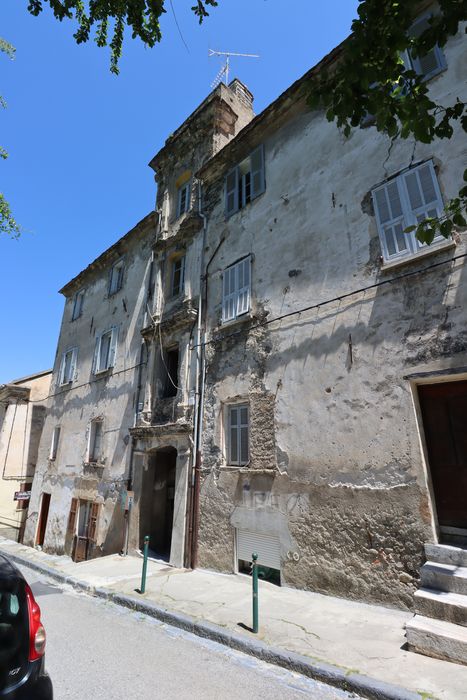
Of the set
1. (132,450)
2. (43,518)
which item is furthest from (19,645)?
(43,518)

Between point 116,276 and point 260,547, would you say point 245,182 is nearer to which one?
point 116,276

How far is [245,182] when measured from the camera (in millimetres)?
10969

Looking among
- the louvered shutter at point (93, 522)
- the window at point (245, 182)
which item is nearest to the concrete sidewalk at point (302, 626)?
the louvered shutter at point (93, 522)

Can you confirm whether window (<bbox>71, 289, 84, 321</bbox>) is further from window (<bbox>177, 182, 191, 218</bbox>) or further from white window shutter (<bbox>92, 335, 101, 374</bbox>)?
window (<bbox>177, 182, 191, 218</bbox>)

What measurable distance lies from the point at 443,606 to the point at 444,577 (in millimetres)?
453

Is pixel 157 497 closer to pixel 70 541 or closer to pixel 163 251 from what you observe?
pixel 70 541

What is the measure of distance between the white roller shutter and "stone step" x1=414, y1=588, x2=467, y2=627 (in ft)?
10.4

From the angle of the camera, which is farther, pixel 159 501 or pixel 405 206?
pixel 159 501

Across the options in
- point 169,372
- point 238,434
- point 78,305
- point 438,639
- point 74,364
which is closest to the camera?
point 438,639

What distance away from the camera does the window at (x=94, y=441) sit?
14352 mm

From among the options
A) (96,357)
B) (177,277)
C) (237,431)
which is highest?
(177,277)

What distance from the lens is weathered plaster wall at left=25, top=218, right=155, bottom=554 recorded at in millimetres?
12666

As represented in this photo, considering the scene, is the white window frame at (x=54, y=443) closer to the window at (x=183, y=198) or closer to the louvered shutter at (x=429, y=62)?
the window at (x=183, y=198)

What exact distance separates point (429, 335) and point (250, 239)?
543 centimetres
